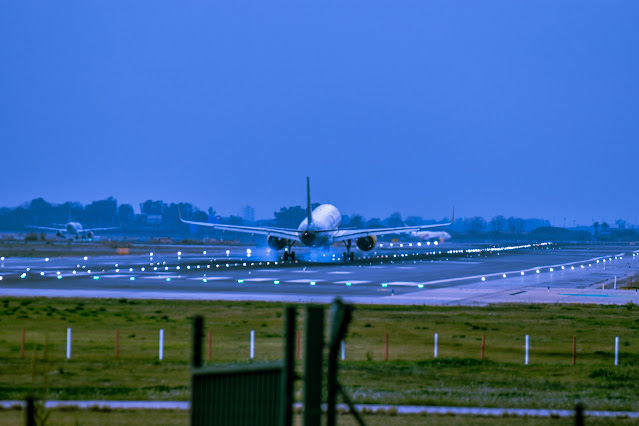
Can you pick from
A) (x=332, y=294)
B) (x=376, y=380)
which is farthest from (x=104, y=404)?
(x=332, y=294)

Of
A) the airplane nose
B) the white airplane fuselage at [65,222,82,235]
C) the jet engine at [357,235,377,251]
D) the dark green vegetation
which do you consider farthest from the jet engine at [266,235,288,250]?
the white airplane fuselage at [65,222,82,235]

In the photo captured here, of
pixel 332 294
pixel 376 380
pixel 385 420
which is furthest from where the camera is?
pixel 332 294

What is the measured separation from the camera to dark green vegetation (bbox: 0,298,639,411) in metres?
20.5

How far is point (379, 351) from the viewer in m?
28.5

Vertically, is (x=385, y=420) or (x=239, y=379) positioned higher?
(x=239, y=379)

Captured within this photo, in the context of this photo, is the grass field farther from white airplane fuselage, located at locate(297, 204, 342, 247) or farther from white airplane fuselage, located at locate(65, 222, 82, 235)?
white airplane fuselage, located at locate(65, 222, 82, 235)

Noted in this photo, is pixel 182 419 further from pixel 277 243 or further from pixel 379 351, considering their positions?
pixel 277 243

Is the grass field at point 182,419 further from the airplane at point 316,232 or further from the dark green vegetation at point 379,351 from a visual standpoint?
the airplane at point 316,232

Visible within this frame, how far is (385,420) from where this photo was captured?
54.9 ft

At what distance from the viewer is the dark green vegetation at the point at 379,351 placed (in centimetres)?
2055

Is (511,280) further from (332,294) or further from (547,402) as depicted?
(547,402)

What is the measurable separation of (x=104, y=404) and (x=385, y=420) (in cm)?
540

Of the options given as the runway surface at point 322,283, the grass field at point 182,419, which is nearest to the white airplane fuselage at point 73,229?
the runway surface at point 322,283

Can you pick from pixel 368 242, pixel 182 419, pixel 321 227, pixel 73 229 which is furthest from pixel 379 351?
pixel 73 229
